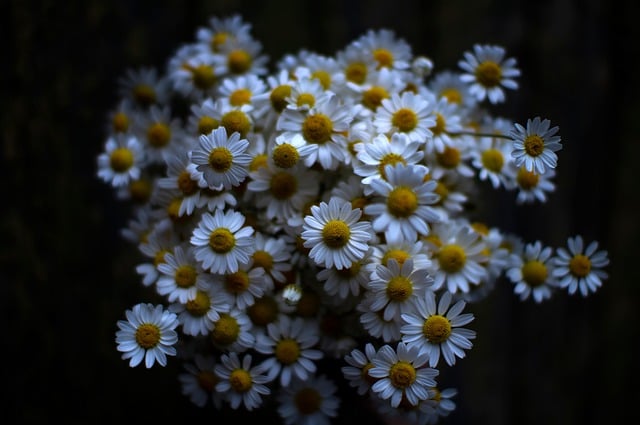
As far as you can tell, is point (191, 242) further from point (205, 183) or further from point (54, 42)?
point (54, 42)

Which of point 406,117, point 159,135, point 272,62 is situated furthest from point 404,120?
point 272,62

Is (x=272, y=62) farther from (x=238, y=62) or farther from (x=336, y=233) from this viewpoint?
(x=336, y=233)

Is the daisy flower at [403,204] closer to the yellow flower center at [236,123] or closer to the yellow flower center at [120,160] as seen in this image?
the yellow flower center at [236,123]

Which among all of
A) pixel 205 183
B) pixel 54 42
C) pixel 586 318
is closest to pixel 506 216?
pixel 586 318

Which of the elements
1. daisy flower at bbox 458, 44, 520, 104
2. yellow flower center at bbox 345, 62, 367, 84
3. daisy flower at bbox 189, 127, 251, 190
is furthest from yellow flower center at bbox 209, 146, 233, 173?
daisy flower at bbox 458, 44, 520, 104

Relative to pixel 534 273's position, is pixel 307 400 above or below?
below

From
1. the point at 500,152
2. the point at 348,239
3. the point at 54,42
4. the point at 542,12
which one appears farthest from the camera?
the point at 542,12

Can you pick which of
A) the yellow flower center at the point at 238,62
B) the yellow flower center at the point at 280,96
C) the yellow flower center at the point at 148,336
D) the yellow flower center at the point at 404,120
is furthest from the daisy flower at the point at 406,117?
the yellow flower center at the point at 148,336
